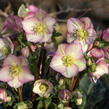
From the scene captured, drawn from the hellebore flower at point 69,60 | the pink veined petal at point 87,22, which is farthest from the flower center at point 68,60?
the pink veined petal at point 87,22

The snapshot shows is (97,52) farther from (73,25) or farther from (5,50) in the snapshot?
(5,50)

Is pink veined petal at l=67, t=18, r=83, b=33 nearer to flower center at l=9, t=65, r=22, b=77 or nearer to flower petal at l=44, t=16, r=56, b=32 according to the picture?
flower petal at l=44, t=16, r=56, b=32

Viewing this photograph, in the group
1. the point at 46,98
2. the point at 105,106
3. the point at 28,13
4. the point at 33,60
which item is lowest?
the point at 105,106

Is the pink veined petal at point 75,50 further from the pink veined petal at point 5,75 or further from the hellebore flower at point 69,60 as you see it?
the pink veined petal at point 5,75

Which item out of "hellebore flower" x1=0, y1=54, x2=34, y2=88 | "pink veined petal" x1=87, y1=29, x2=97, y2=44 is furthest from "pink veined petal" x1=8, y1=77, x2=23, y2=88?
"pink veined petal" x1=87, y1=29, x2=97, y2=44

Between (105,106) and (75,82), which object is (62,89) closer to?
(75,82)

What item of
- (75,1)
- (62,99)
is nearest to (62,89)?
(62,99)
